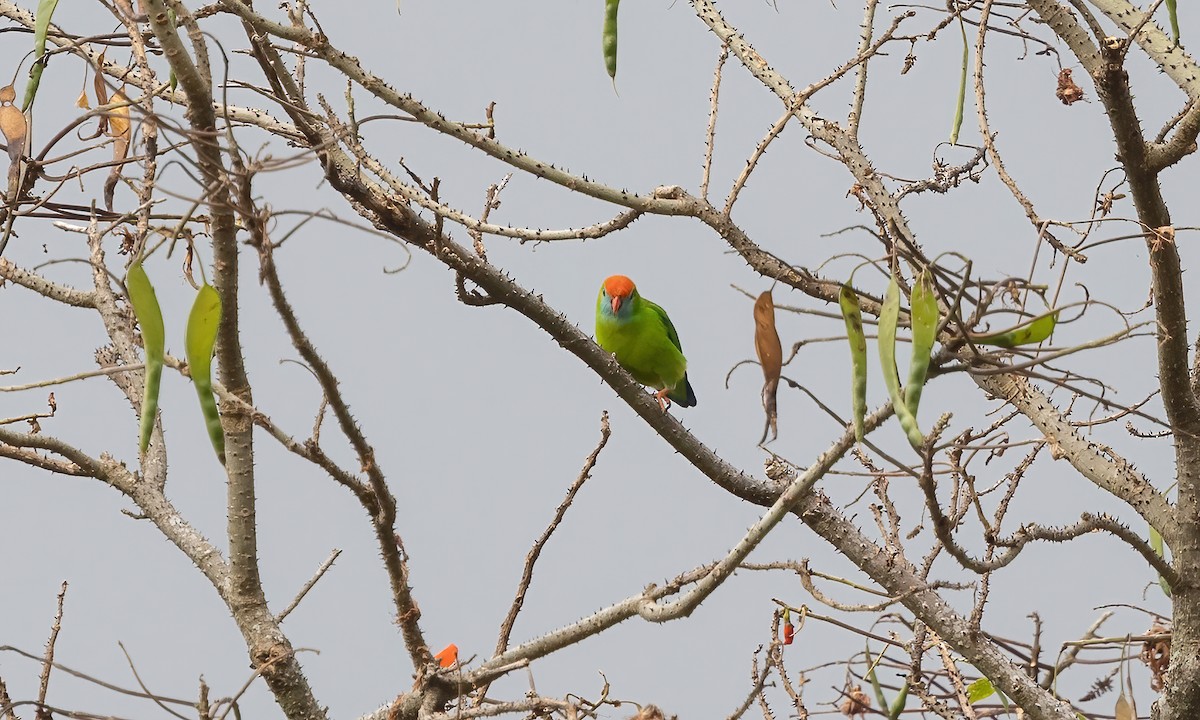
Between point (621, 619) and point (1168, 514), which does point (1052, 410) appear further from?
point (621, 619)

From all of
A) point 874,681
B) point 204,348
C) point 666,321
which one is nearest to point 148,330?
point 204,348

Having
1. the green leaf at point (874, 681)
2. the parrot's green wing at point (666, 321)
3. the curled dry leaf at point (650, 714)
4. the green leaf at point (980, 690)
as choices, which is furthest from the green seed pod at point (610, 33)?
the parrot's green wing at point (666, 321)

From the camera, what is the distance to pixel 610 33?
1502mm

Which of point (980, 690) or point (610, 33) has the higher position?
point (610, 33)

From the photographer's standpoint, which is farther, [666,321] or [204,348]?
[666,321]

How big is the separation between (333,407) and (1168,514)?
5.42 ft

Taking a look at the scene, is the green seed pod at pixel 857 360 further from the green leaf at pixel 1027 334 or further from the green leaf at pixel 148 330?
the green leaf at pixel 148 330

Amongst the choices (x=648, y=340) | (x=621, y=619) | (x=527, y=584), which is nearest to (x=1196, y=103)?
(x=621, y=619)

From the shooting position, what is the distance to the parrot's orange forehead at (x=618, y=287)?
12.6 ft

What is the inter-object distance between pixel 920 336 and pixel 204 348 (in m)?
0.70

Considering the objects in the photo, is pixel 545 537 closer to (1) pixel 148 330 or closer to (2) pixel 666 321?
(1) pixel 148 330

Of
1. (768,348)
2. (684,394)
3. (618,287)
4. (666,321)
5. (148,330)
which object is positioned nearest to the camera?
(148,330)

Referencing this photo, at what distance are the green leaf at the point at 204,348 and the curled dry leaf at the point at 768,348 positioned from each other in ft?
1.90

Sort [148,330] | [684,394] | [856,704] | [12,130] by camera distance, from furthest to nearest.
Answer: [684,394], [856,704], [12,130], [148,330]
